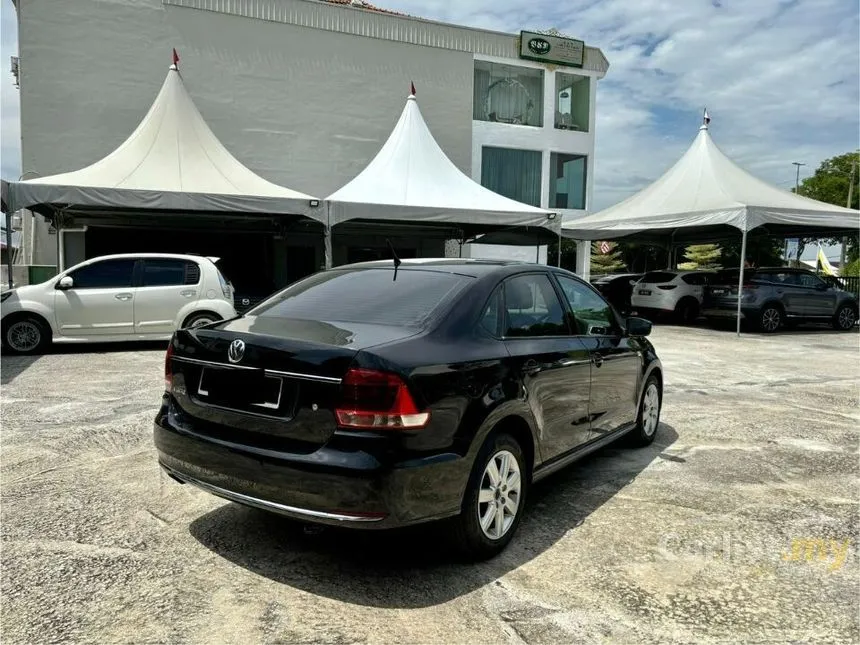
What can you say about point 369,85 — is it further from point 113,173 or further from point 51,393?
point 51,393

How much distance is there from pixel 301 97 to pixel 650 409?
18.9 meters

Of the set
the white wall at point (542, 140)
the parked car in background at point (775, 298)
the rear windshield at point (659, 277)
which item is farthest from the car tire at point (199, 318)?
the white wall at point (542, 140)

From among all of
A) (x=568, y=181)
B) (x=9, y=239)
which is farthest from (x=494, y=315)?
(x=568, y=181)

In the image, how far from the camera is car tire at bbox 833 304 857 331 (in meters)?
17.0

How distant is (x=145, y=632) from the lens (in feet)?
8.39

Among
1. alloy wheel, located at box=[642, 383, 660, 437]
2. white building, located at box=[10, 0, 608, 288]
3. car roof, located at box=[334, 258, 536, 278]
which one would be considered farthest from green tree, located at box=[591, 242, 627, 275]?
car roof, located at box=[334, 258, 536, 278]

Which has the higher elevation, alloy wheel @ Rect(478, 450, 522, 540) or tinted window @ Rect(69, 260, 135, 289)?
tinted window @ Rect(69, 260, 135, 289)

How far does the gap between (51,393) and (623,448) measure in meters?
5.94

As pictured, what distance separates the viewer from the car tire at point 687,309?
17.5 metres

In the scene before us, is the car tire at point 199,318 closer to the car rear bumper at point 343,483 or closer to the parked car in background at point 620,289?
the car rear bumper at point 343,483

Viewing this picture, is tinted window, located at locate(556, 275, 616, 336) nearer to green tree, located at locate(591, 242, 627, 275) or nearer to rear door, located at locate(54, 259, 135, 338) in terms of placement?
rear door, located at locate(54, 259, 135, 338)

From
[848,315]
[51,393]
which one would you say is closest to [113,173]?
[51,393]

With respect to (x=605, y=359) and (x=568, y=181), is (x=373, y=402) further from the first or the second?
(x=568, y=181)

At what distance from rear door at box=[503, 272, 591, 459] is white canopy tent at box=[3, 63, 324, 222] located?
32.6 feet
